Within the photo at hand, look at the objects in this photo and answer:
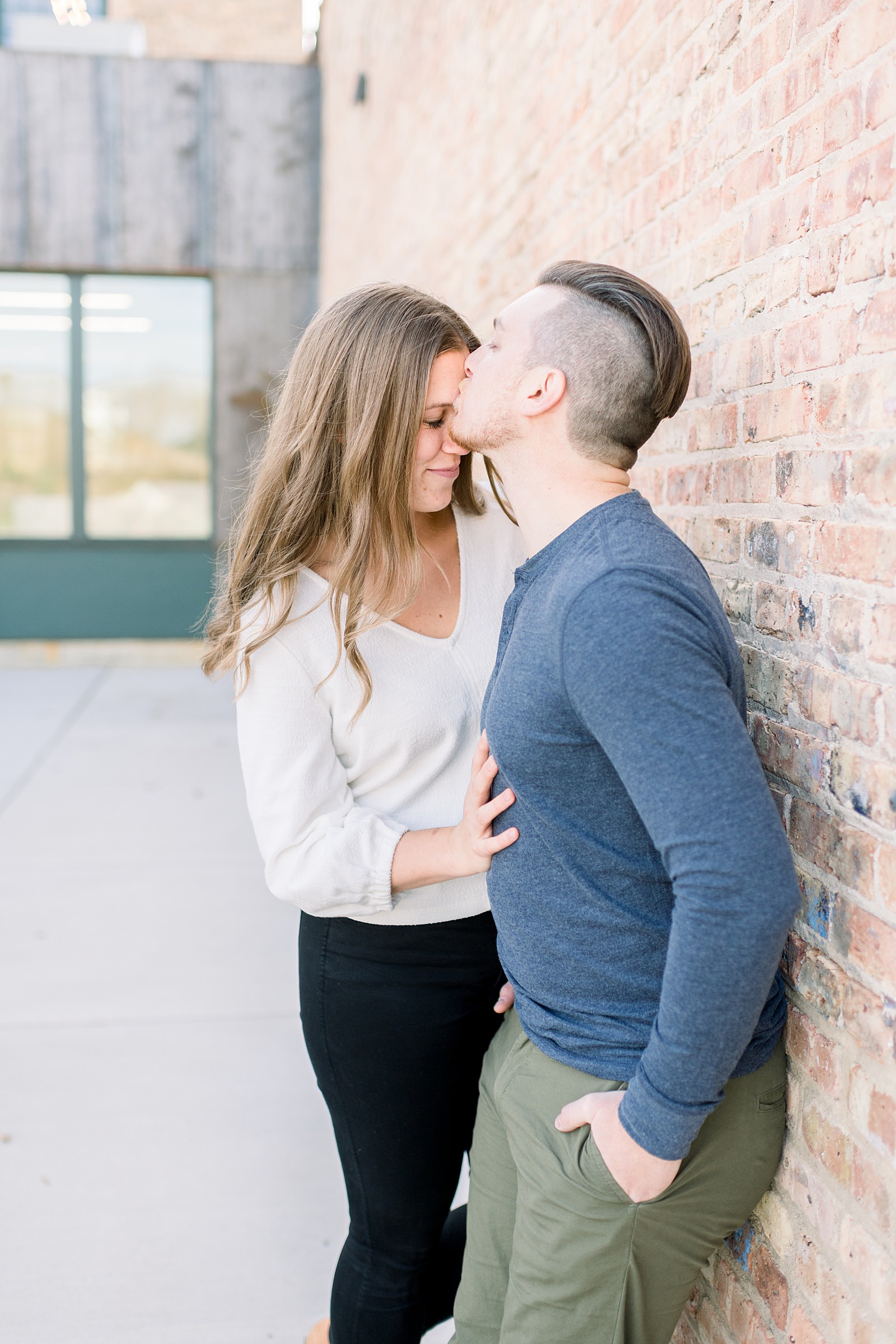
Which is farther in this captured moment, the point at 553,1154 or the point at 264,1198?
the point at 264,1198

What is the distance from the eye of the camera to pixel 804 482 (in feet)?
4.60

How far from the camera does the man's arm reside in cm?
108

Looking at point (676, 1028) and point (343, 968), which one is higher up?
point (676, 1028)

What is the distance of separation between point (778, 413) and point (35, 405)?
31.4ft

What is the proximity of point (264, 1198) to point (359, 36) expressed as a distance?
22.8 ft

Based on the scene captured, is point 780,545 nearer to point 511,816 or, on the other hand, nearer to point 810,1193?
point 511,816

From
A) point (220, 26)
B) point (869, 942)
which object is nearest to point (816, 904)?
point (869, 942)

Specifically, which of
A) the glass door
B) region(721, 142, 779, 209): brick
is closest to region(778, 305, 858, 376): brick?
region(721, 142, 779, 209): brick

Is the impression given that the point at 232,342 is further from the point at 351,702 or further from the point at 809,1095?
the point at 809,1095

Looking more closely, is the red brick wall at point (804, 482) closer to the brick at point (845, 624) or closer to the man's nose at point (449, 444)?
the brick at point (845, 624)

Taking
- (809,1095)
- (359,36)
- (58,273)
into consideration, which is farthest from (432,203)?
(58,273)

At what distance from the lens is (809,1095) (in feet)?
4.58

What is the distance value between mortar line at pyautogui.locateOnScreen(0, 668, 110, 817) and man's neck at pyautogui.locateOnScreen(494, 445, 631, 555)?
4.81 m

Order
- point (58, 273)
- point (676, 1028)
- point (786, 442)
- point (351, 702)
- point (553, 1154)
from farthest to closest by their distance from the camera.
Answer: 1. point (58, 273)
2. point (351, 702)
3. point (786, 442)
4. point (553, 1154)
5. point (676, 1028)
